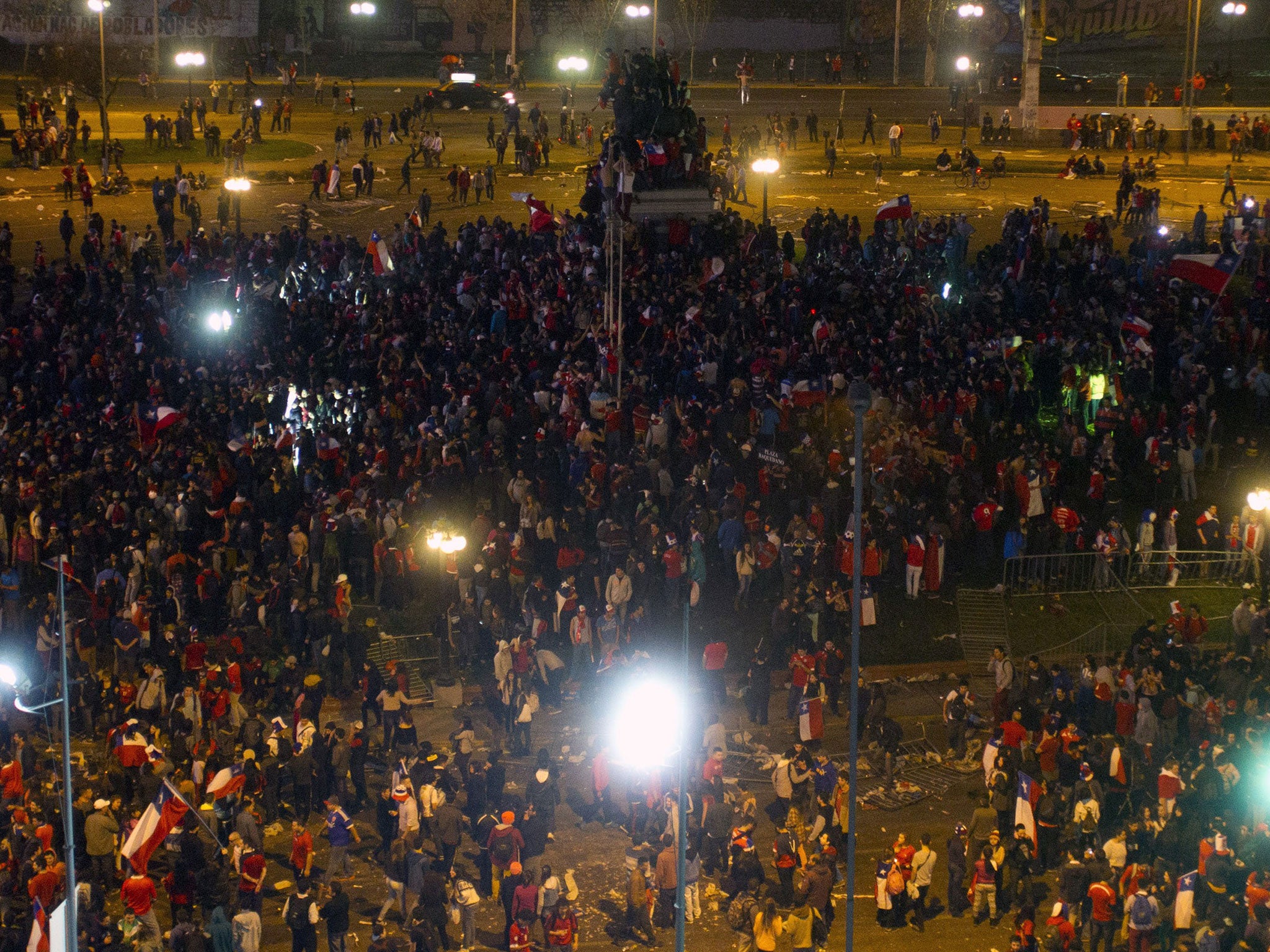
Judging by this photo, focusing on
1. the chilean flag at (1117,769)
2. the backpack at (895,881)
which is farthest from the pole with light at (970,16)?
the backpack at (895,881)

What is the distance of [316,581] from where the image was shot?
24375 mm

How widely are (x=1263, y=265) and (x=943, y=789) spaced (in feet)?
65.3

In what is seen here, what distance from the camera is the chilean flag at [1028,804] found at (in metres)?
18.4

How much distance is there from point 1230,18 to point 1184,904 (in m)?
63.9

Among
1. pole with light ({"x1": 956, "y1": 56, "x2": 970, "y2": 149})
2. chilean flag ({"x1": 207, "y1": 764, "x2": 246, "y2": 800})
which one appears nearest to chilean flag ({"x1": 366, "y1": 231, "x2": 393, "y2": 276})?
chilean flag ({"x1": 207, "y1": 764, "x2": 246, "y2": 800})

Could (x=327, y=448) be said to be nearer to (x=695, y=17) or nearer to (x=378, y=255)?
(x=378, y=255)

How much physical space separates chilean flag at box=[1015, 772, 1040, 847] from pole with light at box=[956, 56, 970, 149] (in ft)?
135

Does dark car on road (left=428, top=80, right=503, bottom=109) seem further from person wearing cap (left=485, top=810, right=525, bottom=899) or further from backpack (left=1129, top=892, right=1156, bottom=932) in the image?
backpack (left=1129, top=892, right=1156, bottom=932)

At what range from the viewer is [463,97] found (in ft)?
198

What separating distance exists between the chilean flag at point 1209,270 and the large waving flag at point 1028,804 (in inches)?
488

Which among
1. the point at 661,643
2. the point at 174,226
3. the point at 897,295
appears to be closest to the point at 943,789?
the point at 661,643

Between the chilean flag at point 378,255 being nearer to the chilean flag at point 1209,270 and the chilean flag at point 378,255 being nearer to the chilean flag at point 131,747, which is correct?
the chilean flag at point 1209,270

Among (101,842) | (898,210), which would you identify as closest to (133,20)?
(898,210)

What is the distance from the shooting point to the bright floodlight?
19562 mm
